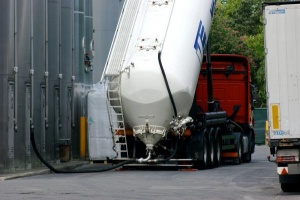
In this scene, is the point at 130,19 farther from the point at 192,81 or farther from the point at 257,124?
the point at 257,124

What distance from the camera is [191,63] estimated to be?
27.9m

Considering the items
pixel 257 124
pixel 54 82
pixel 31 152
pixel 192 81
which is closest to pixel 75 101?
pixel 54 82

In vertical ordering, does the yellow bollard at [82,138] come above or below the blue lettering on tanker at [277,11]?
below

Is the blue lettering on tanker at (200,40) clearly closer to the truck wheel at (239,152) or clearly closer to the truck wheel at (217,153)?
the truck wheel at (217,153)

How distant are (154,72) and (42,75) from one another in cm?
516

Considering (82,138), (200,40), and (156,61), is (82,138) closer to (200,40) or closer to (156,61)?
(200,40)

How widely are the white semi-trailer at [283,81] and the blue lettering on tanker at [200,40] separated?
9.00 meters

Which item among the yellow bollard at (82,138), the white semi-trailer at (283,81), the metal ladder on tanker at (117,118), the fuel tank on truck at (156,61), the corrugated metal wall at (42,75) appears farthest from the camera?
the yellow bollard at (82,138)

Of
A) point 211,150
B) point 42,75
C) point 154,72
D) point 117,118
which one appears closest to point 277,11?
point 154,72

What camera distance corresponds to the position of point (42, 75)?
30.7m

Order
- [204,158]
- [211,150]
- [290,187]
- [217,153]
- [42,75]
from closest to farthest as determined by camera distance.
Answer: [290,187]
[204,158]
[211,150]
[42,75]
[217,153]

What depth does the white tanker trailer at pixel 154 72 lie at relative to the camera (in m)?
26.9

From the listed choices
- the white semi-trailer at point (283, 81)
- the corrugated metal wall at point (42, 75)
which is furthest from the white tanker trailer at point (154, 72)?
the white semi-trailer at point (283, 81)

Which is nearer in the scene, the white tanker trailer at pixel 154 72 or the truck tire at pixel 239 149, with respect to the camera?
the white tanker trailer at pixel 154 72
